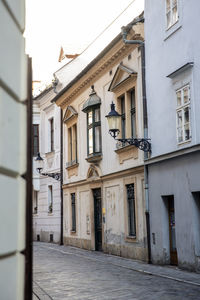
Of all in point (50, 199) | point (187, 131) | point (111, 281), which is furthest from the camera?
point (50, 199)

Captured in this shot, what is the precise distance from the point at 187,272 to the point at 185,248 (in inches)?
27.6

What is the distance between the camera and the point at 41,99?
31891 millimetres

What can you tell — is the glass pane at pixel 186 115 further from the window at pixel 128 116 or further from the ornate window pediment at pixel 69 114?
the ornate window pediment at pixel 69 114

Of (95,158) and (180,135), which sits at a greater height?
(95,158)

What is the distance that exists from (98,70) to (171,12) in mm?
6859

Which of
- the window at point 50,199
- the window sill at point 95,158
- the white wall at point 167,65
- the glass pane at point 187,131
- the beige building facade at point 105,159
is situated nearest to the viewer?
the white wall at point 167,65

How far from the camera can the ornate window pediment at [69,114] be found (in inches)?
987

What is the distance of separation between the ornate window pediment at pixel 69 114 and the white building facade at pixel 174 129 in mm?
8891

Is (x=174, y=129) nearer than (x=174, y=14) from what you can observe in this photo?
Yes

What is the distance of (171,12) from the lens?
49.3 ft

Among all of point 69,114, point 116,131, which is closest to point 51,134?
point 69,114

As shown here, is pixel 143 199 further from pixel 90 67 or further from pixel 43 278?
pixel 90 67

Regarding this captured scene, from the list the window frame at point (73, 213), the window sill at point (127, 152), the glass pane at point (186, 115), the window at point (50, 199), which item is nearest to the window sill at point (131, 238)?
the window sill at point (127, 152)

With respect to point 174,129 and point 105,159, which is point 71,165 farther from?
point 174,129
